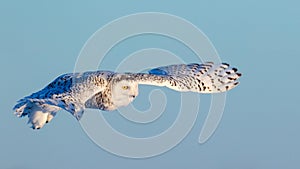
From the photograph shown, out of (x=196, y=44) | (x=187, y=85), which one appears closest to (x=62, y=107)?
(x=187, y=85)

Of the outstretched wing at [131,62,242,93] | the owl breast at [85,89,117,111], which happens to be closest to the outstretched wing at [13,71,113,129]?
the owl breast at [85,89,117,111]

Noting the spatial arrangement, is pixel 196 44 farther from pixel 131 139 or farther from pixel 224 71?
pixel 131 139

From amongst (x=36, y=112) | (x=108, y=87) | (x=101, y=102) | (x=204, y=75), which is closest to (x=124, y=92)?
(x=108, y=87)

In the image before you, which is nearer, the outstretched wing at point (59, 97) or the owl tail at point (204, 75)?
the outstretched wing at point (59, 97)

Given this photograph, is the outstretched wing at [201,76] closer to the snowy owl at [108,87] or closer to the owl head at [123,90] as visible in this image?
the snowy owl at [108,87]

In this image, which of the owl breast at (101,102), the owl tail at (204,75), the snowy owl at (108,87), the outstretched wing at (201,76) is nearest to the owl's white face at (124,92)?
the snowy owl at (108,87)

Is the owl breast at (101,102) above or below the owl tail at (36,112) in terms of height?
above

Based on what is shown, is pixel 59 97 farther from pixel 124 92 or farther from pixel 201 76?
pixel 201 76
